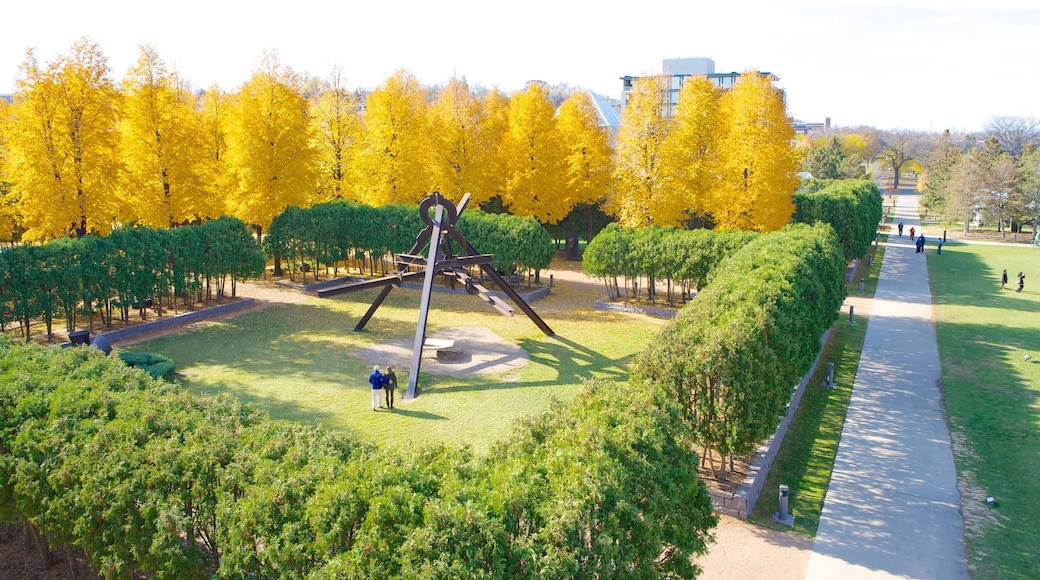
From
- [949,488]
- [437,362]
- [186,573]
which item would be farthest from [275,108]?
[949,488]

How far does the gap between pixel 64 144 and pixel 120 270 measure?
5247 millimetres

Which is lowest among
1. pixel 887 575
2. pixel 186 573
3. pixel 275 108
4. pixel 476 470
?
pixel 887 575

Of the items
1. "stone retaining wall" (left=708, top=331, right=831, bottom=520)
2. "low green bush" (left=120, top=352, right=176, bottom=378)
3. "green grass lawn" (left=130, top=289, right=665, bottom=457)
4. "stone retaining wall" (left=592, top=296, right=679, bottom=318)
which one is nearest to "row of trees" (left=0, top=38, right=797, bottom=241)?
"stone retaining wall" (left=592, top=296, right=679, bottom=318)

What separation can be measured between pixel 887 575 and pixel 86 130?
93.6 ft

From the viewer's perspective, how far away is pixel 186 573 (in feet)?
25.5

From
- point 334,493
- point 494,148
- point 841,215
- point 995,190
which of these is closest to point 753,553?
point 334,493

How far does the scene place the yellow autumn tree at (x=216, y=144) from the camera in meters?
31.2

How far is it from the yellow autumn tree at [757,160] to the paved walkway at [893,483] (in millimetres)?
9238

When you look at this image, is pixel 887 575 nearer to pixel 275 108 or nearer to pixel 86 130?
pixel 86 130

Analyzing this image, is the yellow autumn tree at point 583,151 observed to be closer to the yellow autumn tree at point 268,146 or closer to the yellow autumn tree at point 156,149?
the yellow autumn tree at point 268,146

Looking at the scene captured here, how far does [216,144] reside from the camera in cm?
3688

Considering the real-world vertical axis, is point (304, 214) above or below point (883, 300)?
above

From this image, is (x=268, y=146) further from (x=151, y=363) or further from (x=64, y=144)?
(x=151, y=363)

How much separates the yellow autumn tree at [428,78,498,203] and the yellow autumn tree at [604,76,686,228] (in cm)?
816
